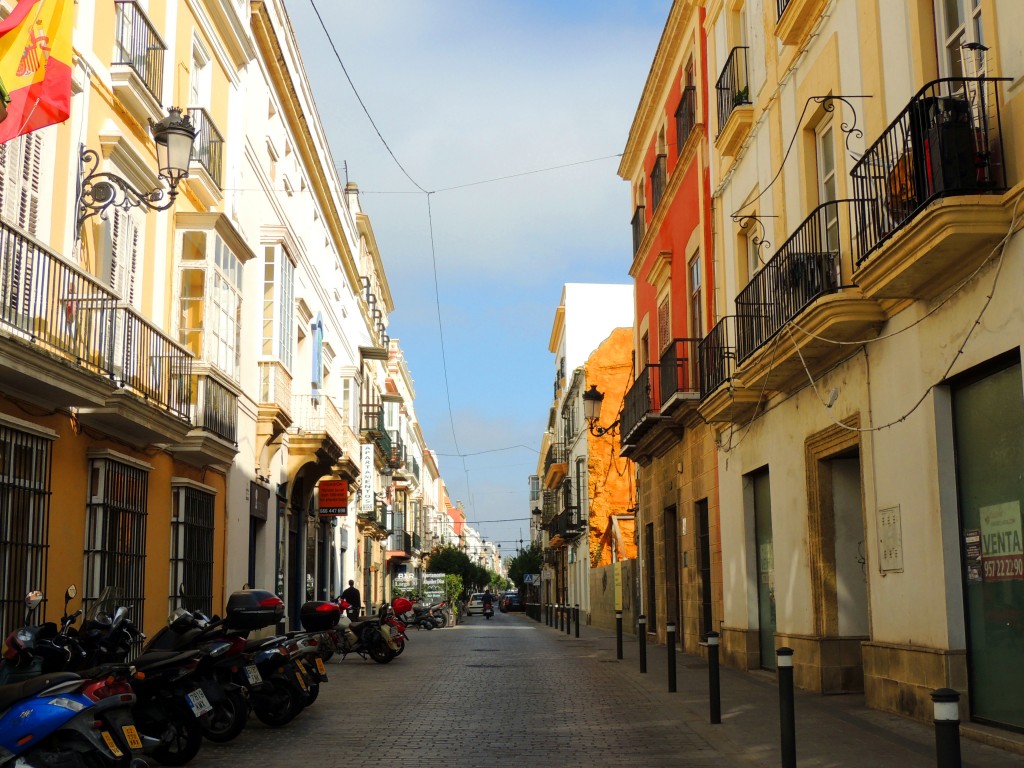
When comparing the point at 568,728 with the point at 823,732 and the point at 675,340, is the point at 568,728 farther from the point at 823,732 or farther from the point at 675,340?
the point at 675,340

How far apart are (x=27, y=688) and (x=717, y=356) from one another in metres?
11.9

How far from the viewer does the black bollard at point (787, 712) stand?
7070 millimetres

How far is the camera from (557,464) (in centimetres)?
5653

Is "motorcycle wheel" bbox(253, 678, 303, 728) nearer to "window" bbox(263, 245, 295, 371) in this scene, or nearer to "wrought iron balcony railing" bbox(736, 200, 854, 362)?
"wrought iron balcony railing" bbox(736, 200, 854, 362)

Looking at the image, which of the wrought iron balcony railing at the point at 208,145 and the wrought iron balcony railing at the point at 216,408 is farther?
the wrought iron balcony railing at the point at 208,145

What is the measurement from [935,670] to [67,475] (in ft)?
28.0

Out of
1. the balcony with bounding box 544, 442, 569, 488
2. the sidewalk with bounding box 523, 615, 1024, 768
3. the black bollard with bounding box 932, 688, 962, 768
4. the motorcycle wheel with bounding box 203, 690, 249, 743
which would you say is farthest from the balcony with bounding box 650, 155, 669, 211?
the balcony with bounding box 544, 442, 569, 488

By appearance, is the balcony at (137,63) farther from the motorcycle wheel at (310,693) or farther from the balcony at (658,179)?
the balcony at (658,179)

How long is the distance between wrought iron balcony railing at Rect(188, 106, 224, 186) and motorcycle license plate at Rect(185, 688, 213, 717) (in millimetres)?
9202

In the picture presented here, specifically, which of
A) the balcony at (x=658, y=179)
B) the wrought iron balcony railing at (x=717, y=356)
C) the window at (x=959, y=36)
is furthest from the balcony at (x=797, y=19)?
the balcony at (x=658, y=179)

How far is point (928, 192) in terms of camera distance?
335 inches

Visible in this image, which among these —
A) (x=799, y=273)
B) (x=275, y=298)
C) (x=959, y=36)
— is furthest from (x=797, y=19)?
(x=275, y=298)

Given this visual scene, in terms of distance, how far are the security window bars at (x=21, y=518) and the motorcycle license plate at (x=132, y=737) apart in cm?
372

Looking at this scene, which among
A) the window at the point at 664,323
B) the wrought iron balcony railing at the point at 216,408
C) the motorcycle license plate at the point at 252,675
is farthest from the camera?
the window at the point at 664,323
